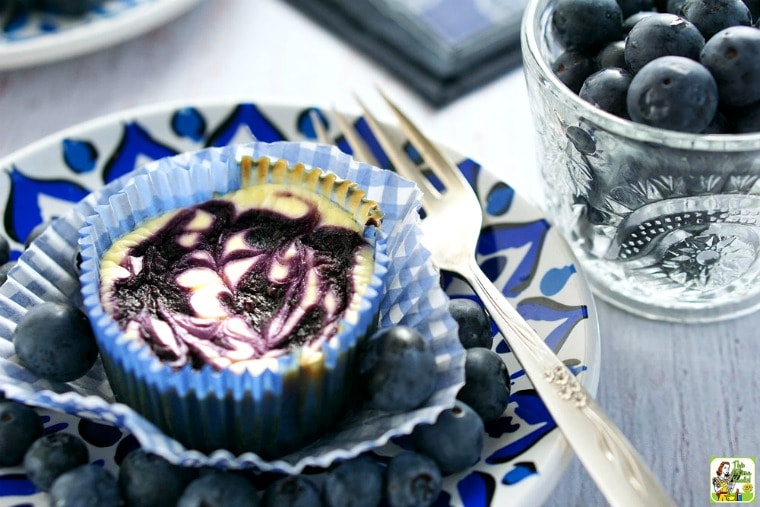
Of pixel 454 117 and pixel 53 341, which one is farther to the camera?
pixel 454 117

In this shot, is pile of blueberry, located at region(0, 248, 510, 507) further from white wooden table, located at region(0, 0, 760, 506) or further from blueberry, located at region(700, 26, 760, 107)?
blueberry, located at region(700, 26, 760, 107)

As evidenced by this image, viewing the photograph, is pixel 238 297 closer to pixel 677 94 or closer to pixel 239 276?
pixel 239 276

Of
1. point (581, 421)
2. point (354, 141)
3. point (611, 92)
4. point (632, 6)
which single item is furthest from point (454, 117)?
point (581, 421)

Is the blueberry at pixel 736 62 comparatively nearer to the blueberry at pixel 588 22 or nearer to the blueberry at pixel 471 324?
the blueberry at pixel 588 22

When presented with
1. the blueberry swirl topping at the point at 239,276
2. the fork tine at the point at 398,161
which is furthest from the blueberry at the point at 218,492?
the fork tine at the point at 398,161

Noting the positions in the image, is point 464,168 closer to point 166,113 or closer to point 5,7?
point 166,113

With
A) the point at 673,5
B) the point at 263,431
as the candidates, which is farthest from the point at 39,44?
the point at 673,5

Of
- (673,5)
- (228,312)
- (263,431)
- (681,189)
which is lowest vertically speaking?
(263,431)
